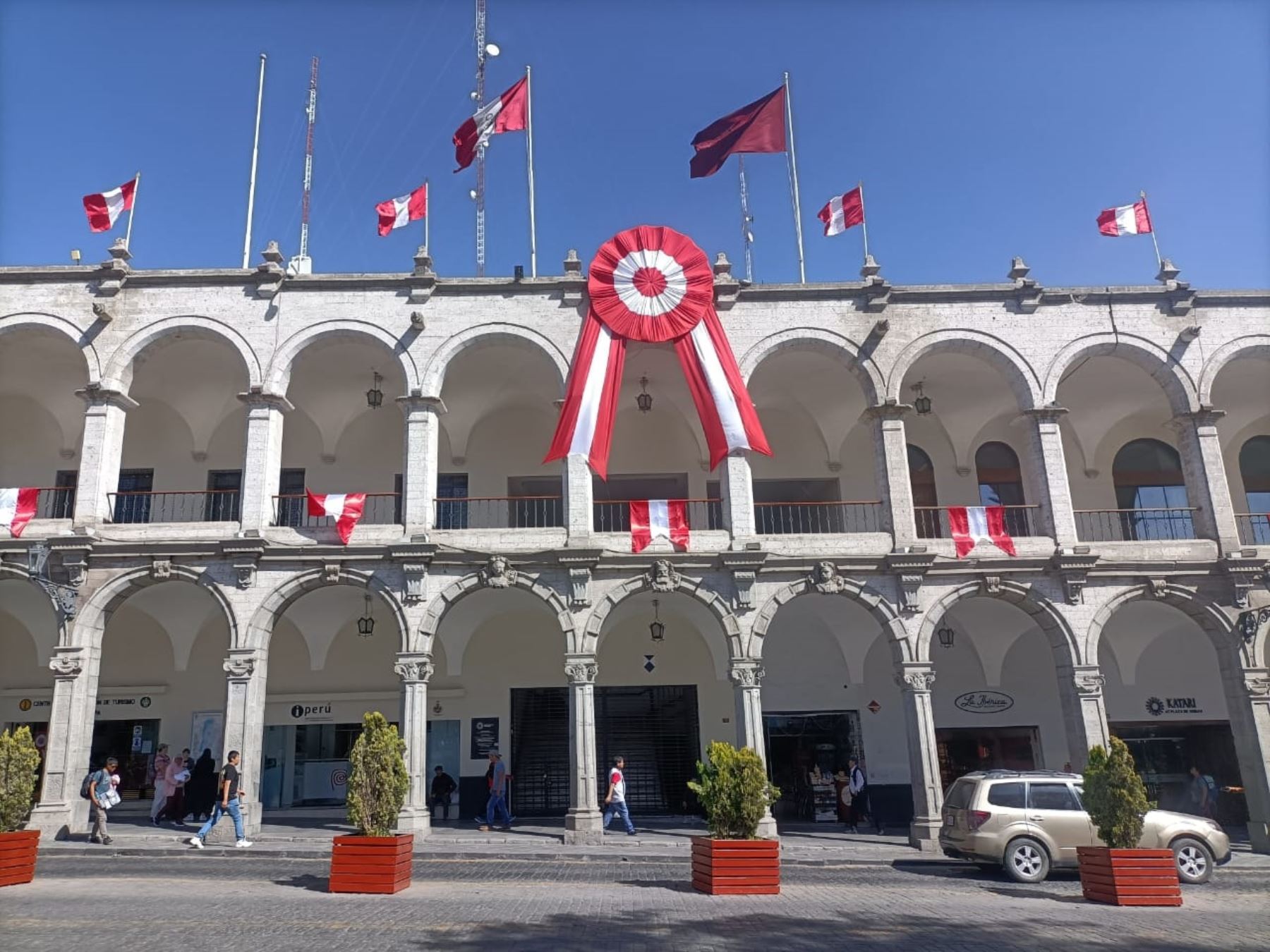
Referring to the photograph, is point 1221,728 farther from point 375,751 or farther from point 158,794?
point 158,794

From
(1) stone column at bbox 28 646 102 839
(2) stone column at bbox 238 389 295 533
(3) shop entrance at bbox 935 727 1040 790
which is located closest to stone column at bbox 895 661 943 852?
(3) shop entrance at bbox 935 727 1040 790

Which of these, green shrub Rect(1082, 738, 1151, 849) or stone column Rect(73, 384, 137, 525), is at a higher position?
stone column Rect(73, 384, 137, 525)

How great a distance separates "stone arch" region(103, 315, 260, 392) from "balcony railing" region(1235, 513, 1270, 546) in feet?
74.8

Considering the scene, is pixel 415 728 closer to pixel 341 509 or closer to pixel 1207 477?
pixel 341 509

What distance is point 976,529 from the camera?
17.8 meters

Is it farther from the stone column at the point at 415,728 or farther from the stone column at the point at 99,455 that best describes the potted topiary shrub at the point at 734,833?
the stone column at the point at 99,455

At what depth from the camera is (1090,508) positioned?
2164 cm

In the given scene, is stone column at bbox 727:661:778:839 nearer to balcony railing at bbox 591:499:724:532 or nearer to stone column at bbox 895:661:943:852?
stone column at bbox 895:661:943:852

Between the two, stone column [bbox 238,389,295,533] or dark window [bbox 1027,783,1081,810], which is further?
stone column [bbox 238,389,295,533]

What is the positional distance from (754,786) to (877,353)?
34.0 ft

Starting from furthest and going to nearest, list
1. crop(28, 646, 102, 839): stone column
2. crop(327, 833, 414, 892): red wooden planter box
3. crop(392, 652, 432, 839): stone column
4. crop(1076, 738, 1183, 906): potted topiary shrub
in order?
1. crop(392, 652, 432, 839): stone column
2. crop(28, 646, 102, 839): stone column
3. crop(1076, 738, 1183, 906): potted topiary shrub
4. crop(327, 833, 414, 892): red wooden planter box

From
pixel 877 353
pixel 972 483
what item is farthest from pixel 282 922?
pixel 972 483

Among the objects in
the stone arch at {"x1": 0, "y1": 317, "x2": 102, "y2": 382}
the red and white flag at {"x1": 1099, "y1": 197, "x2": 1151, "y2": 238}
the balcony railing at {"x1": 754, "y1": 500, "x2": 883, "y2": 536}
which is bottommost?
the balcony railing at {"x1": 754, "y1": 500, "x2": 883, "y2": 536}

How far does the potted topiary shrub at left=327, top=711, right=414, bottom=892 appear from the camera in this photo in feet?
35.9
